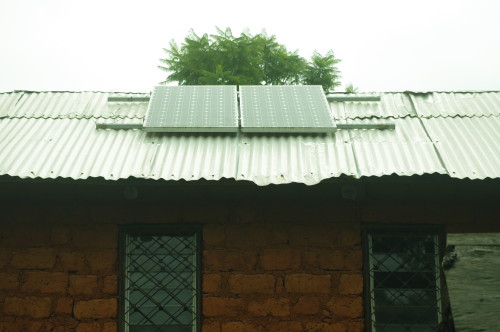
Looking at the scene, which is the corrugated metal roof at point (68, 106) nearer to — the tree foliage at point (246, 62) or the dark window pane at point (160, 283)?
the dark window pane at point (160, 283)

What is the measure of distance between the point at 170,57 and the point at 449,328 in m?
12.2

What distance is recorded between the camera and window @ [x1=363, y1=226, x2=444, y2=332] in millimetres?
5402

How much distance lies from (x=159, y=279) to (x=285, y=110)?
2.29 meters

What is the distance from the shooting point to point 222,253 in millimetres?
5371

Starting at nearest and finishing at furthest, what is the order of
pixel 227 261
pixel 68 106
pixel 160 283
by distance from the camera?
pixel 227 261, pixel 160 283, pixel 68 106

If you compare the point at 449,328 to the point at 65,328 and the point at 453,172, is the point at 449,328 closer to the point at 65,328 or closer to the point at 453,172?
the point at 453,172

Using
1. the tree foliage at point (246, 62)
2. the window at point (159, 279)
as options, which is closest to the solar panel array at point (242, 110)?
the window at point (159, 279)

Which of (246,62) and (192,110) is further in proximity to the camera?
(246,62)

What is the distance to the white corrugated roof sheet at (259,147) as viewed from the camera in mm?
5000

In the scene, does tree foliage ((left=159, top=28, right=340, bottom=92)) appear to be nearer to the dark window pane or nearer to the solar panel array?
the solar panel array

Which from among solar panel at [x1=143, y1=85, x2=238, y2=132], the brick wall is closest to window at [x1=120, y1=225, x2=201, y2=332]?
the brick wall

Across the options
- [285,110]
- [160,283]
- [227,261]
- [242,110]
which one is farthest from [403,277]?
[242,110]

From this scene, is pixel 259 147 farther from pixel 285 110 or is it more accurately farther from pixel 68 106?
pixel 68 106

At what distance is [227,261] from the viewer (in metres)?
5.36
